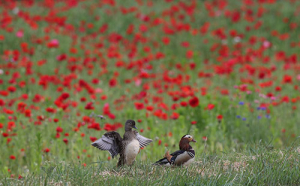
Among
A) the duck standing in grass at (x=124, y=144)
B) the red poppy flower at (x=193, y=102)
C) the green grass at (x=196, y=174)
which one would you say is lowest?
the green grass at (x=196, y=174)

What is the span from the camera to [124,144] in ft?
10.9

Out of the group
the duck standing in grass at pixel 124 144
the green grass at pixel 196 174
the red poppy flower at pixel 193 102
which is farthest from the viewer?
the red poppy flower at pixel 193 102

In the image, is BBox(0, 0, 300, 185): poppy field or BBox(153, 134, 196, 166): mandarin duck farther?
BBox(0, 0, 300, 185): poppy field

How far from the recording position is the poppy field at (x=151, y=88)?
12.7ft

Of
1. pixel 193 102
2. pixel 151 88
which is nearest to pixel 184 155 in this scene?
pixel 193 102

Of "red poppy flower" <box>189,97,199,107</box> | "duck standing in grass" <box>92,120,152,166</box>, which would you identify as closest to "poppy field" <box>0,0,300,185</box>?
"red poppy flower" <box>189,97,199,107</box>

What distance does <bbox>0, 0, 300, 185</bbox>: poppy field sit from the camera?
3871 mm

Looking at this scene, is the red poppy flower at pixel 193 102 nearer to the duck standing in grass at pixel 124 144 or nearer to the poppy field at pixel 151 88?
the poppy field at pixel 151 88

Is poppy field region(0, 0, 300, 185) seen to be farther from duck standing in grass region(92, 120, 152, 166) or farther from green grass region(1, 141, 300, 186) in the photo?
duck standing in grass region(92, 120, 152, 166)

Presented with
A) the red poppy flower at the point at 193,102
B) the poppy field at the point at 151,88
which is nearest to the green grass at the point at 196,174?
the poppy field at the point at 151,88

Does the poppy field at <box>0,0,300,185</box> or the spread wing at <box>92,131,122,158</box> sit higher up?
the poppy field at <box>0,0,300,185</box>

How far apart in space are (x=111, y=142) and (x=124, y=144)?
12 cm

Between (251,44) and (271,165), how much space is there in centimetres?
726

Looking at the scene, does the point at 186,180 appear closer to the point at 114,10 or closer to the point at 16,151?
the point at 16,151
